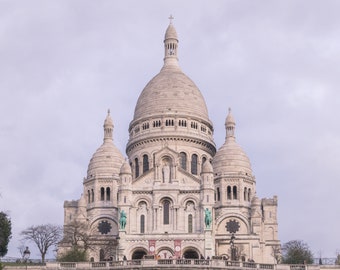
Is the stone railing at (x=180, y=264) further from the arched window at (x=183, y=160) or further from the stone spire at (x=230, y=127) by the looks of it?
the stone spire at (x=230, y=127)

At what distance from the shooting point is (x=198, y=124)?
127 metres

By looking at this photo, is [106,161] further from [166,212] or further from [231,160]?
[231,160]

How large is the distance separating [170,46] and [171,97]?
42.0 feet

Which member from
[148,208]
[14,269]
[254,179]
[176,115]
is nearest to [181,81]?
[176,115]

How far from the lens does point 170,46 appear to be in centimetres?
13788

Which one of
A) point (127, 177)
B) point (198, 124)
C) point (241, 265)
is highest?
point (198, 124)

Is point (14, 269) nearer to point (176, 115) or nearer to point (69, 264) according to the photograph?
point (69, 264)

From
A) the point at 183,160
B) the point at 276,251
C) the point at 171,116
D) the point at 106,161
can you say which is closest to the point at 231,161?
the point at 183,160

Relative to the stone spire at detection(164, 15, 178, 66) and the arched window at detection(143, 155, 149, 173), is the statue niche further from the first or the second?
the stone spire at detection(164, 15, 178, 66)

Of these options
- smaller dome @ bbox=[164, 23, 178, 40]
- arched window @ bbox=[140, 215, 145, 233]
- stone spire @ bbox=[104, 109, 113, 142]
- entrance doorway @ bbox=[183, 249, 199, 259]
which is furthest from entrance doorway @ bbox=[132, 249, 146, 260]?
smaller dome @ bbox=[164, 23, 178, 40]

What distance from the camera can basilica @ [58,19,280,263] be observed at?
4232 inches

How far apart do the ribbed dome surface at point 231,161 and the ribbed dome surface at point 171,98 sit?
6.57 meters

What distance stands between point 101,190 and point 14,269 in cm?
4807

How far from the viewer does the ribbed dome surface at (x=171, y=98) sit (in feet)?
417
